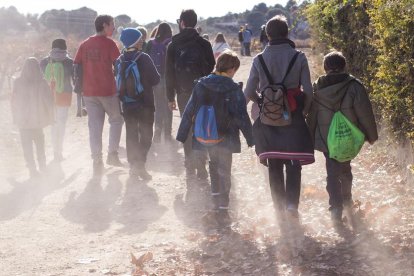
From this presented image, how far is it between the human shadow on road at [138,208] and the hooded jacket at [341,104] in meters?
2.28

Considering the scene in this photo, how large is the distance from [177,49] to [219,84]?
2.15 meters

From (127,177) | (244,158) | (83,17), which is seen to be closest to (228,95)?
(127,177)

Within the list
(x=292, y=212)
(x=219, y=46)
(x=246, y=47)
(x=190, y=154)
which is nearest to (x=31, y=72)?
(x=190, y=154)

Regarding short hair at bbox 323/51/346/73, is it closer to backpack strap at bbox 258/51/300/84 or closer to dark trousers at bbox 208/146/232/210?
backpack strap at bbox 258/51/300/84

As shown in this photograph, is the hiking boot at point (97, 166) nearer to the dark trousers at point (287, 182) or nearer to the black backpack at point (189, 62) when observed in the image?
the black backpack at point (189, 62)

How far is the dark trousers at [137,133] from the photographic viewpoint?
9180mm

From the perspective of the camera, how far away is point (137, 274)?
579cm

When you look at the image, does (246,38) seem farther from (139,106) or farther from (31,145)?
(139,106)

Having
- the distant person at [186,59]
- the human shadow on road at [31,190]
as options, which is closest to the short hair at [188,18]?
the distant person at [186,59]

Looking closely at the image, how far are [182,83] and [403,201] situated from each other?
3315 millimetres

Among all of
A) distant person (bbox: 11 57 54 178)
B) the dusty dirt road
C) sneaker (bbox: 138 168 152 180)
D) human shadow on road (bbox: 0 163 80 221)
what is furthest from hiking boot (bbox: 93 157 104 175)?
distant person (bbox: 11 57 54 178)

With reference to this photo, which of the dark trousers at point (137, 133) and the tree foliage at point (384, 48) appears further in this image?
the dark trousers at point (137, 133)

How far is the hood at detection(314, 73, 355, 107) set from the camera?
6.26 m

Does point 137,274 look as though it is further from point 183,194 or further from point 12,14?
point 12,14
